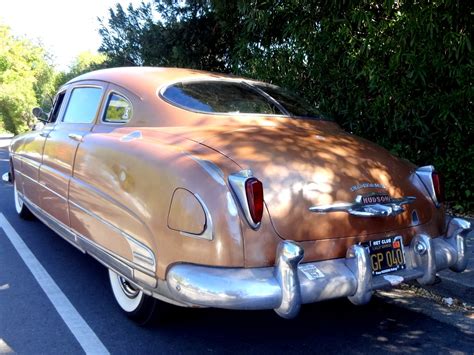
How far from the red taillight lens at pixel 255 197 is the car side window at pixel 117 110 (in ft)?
4.45

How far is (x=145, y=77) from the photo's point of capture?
3.68m

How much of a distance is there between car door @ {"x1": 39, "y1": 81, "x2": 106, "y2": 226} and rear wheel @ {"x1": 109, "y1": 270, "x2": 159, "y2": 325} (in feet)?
2.52

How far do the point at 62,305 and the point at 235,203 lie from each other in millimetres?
1956

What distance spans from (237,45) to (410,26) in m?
3.67

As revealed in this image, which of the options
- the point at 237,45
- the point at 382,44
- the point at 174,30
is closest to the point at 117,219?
the point at 382,44

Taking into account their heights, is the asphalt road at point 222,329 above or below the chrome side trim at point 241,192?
below

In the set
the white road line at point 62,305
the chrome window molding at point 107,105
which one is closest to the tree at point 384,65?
the chrome window molding at point 107,105

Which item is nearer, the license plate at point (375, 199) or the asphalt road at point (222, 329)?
the license plate at point (375, 199)

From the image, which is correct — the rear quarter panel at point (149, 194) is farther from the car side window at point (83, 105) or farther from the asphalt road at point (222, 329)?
the asphalt road at point (222, 329)

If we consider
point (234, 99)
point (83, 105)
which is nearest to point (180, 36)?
point (83, 105)

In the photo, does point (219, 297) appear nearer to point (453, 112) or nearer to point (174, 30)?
point (453, 112)

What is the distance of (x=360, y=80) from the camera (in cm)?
653

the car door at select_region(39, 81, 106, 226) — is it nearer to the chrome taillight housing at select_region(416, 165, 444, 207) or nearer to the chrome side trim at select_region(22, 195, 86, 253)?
the chrome side trim at select_region(22, 195, 86, 253)

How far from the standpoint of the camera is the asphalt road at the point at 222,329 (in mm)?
3045
